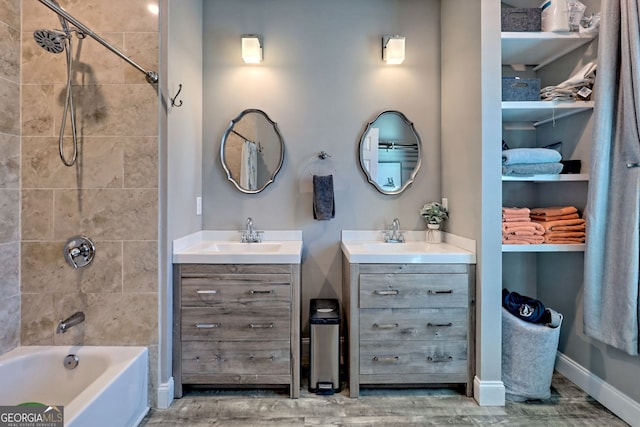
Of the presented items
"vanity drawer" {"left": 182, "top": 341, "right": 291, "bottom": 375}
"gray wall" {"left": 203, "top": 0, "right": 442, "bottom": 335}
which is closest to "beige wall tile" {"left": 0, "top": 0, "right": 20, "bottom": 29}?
"gray wall" {"left": 203, "top": 0, "right": 442, "bottom": 335}

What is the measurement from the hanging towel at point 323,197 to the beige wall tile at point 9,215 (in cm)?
180

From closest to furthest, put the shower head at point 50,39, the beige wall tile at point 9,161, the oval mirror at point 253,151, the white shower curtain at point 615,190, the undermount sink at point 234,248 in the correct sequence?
the shower head at point 50,39 < the white shower curtain at point 615,190 < the beige wall tile at point 9,161 < the undermount sink at point 234,248 < the oval mirror at point 253,151

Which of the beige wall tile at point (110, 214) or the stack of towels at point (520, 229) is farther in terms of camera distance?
the stack of towels at point (520, 229)

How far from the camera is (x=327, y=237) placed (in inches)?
103

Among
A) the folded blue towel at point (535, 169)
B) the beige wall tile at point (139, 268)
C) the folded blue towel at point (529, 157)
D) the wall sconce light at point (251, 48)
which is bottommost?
the beige wall tile at point (139, 268)

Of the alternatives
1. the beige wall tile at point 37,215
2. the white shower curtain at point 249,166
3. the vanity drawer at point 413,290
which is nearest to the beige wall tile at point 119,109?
the beige wall tile at point 37,215

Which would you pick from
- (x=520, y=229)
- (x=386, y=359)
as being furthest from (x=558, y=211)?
(x=386, y=359)

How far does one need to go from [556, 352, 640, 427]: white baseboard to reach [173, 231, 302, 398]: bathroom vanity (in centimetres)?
181

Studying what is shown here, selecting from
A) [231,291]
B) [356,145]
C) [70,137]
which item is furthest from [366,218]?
[70,137]

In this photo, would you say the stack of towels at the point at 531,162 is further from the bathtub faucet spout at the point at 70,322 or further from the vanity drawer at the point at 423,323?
the bathtub faucet spout at the point at 70,322

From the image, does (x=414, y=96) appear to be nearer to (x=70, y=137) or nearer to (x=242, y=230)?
(x=242, y=230)

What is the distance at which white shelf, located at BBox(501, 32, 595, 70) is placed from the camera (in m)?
2.02

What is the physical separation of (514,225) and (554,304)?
2.66 ft

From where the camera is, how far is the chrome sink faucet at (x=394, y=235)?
2527 millimetres
